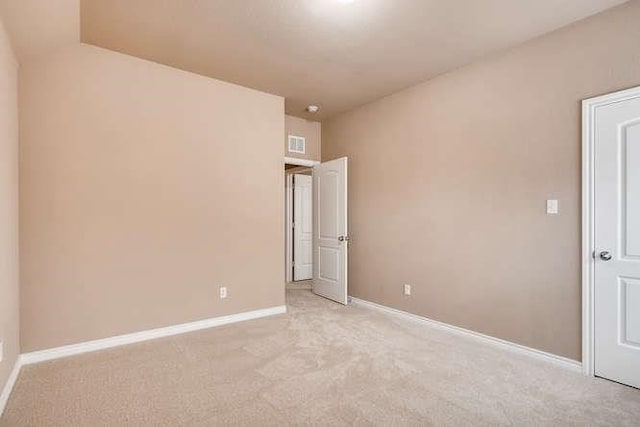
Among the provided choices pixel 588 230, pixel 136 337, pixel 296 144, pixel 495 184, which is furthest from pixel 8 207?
pixel 588 230

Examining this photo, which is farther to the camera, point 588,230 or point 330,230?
point 330,230

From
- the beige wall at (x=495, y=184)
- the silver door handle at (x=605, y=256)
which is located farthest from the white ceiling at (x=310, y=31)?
the silver door handle at (x=605, y=256)

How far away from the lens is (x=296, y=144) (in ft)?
16.6

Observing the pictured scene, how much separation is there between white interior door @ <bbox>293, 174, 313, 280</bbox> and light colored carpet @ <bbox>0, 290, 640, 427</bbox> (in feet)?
10.3

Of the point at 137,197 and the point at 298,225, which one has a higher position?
the point at 137,197

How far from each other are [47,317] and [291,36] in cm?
312

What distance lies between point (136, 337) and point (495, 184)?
3694 mm

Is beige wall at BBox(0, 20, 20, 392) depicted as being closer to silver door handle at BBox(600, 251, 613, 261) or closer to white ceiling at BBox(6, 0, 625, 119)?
white ceiling at BBox(6, 0, 625, 119)

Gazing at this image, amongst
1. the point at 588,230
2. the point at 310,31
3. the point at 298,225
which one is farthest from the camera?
the point at 298,225

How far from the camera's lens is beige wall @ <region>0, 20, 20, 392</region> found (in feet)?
7.25

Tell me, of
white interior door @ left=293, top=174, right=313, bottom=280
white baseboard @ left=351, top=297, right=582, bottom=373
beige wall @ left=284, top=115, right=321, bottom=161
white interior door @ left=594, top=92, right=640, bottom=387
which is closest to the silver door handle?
white interior door @ left=594, top=92, right=640, bottom=387

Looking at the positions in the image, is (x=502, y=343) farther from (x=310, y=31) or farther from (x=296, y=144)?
(x=296, y=144)

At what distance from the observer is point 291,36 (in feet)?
9.43

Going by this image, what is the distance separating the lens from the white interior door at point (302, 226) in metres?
6.48
